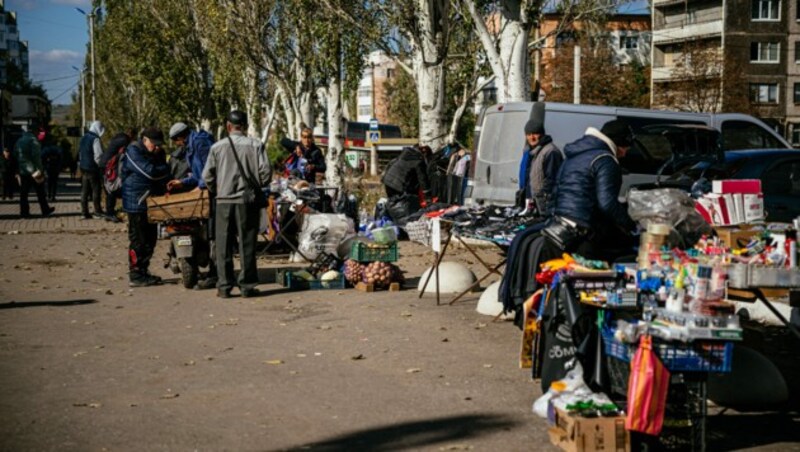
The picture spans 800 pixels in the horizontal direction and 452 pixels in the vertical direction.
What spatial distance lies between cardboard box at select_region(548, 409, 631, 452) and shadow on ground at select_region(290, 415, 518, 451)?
805 mm

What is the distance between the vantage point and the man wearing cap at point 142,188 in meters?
14.3

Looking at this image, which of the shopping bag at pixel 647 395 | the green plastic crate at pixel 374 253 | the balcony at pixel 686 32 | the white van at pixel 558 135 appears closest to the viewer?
the shopping bag at pixel 647 395

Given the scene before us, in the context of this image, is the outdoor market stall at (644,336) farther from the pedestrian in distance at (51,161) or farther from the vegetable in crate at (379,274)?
the pedestrian in distance at (51,161)

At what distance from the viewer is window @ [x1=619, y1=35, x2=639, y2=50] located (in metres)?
96.9

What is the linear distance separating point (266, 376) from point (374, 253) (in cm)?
561

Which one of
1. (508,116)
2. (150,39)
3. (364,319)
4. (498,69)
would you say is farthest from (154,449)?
(150,39)

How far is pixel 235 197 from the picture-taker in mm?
13148

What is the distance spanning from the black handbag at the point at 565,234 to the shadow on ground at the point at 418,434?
1734 mm

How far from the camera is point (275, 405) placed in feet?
25.1

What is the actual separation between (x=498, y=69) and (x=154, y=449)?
53.1ft

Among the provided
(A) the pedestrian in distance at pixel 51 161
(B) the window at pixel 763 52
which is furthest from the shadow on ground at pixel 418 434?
(B) the window at pixel 763 52

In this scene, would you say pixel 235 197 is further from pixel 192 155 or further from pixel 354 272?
pixel 192 155

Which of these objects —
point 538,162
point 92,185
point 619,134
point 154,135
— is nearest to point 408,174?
point 92,185

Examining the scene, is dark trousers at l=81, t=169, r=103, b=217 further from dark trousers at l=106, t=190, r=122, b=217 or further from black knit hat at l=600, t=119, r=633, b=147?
black knit hat at l=600, t=119, r=633, b=147
